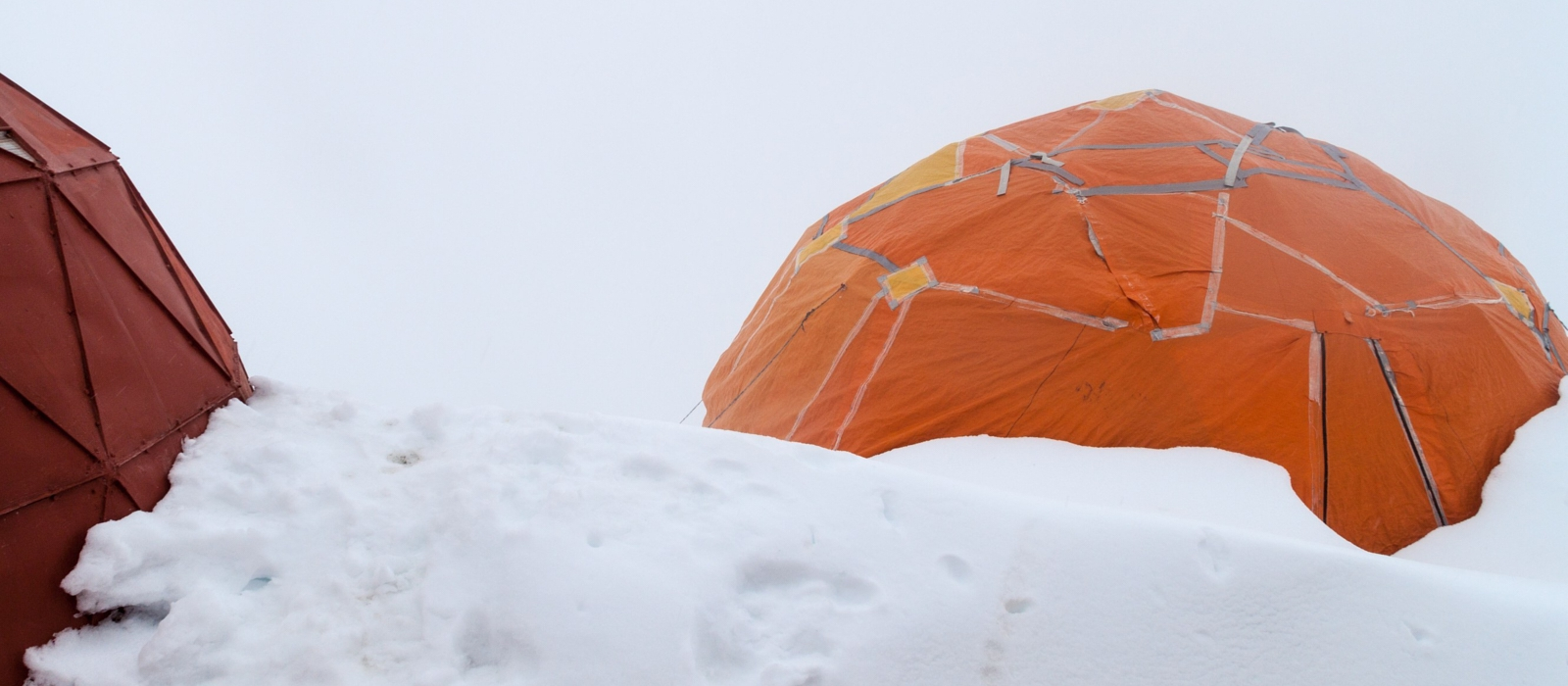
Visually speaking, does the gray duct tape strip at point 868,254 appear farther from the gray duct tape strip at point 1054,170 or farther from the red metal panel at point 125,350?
the red metal panel at point 125,350

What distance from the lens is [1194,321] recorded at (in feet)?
9.79

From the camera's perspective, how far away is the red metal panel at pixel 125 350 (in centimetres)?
169

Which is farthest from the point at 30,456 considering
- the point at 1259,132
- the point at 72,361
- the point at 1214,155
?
the point at 1259,132

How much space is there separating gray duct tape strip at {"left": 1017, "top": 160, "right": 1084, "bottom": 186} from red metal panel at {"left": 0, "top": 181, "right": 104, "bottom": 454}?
331 cm

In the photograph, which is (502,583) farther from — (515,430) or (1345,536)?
(1345,536)

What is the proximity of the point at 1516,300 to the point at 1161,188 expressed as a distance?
1477mm

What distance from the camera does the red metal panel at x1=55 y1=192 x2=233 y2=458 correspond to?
Answer: 66.5 inches

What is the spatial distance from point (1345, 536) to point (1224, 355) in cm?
72

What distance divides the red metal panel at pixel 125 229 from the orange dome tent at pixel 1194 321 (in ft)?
7.27

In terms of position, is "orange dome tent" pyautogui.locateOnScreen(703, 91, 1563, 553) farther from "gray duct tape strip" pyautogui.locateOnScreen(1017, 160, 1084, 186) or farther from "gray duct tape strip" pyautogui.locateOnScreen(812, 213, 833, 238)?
"gray duct tape strip" pyautogui.locateOnScreen(812, 213, 833, 238)

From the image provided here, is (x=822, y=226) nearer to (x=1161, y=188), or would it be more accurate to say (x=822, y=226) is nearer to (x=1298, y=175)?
(x=1161, y=188)

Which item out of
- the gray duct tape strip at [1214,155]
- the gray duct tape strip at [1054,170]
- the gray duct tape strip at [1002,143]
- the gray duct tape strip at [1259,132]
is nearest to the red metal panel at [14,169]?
the gray duct tape strip at [1054,170]

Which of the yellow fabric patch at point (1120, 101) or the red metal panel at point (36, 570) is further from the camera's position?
the yellow fabric patch at point (1120, 101)

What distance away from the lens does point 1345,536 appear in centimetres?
279
